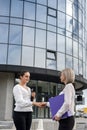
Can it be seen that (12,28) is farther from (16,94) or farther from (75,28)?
(16,94)

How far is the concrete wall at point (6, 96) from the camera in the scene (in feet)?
81.6

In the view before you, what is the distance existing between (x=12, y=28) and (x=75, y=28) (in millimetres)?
7127

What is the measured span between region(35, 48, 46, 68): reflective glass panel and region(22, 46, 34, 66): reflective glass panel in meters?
0.46

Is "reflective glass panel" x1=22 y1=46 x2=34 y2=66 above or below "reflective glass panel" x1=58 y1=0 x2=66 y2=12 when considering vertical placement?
below

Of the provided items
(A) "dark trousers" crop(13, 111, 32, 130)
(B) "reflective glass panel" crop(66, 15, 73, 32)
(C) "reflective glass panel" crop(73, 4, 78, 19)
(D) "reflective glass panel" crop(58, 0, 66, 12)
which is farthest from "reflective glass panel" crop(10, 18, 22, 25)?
(A) "dark trousers" crop(13, 111, 32, 130)

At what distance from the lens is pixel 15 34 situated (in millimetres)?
24844

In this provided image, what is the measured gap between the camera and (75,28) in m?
29.0

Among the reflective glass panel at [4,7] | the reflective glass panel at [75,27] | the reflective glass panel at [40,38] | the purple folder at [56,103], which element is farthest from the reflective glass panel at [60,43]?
the purple folder at [56,103]

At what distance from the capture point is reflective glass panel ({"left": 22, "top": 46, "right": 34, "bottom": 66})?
24.6m

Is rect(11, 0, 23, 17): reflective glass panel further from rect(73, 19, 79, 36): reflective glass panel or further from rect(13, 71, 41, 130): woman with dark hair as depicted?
rect(13, 71, 41, 130): woman with dark hair

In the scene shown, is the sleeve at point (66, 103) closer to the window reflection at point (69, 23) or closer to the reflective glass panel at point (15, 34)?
the reflective glass panel at point (15, 34)

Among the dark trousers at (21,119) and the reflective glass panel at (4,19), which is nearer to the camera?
the dark trousers at (21,119)

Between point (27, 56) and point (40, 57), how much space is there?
1.26 m

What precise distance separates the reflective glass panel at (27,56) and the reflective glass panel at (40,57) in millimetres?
458
